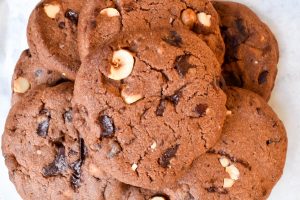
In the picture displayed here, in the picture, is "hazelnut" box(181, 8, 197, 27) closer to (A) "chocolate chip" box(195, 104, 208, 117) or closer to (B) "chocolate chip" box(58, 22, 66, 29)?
(A) "chocolate chip" box(195, 104, 208, 117)

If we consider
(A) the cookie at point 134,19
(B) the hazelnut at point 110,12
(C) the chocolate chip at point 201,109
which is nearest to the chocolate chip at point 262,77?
(A) the cookie at point 134,19

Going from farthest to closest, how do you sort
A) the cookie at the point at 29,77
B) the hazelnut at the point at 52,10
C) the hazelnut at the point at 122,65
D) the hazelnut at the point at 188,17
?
the cookie at the point at 29,77 → the hazelnut at the point at 52,10 → the hazelnut at the point at 188,17 → the hazelnut at the point at 122,65

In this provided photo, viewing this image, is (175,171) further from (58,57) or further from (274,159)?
(58,57)

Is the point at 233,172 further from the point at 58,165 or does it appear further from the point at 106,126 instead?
the point at 58,165

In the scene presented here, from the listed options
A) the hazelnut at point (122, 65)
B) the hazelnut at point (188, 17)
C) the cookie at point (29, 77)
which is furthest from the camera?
the cookie at point (29, 77)

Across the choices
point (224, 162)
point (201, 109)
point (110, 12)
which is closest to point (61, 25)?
point (110, 12)

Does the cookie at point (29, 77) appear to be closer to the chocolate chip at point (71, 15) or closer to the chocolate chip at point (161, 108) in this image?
the chocolate chip at point (71, 15)

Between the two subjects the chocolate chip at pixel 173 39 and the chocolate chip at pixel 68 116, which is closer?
the chocolate chip at pixel 173 39
